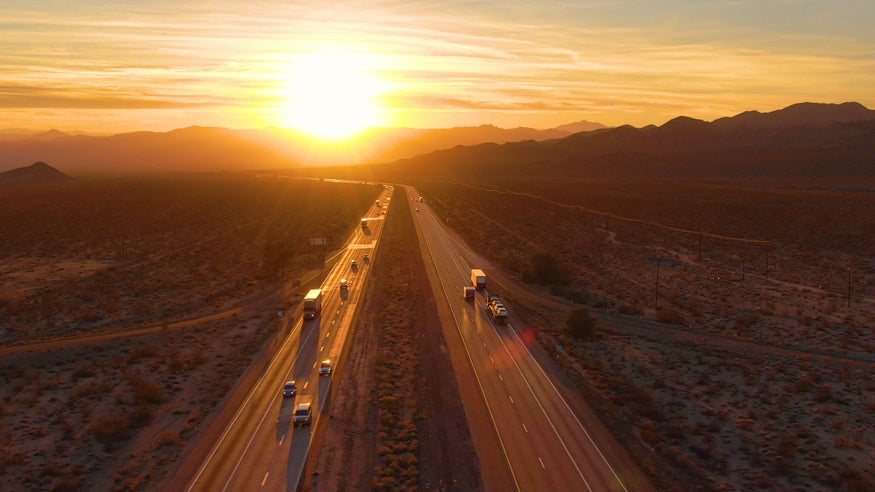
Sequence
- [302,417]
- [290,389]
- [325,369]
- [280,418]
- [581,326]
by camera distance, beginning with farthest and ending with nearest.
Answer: [581,326], [325,369], [290,389], [280,418], [302,417]

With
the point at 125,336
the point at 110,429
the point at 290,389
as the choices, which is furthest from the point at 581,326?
the point at 125,336

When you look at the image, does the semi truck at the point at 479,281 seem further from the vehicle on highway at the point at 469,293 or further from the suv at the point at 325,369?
the suv at the point at 325,369

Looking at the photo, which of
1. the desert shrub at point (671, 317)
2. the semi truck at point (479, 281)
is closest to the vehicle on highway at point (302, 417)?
the semi truck at point (479, 281)

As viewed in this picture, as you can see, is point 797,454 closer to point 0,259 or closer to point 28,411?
point 28,411

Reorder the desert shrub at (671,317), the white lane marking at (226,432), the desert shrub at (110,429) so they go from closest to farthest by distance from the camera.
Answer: the white lane marking at (226,432), the desert shrub at (110,429), the desert shrub at (671,317)

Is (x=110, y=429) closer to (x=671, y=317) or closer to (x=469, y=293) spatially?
(x=469, y=293)

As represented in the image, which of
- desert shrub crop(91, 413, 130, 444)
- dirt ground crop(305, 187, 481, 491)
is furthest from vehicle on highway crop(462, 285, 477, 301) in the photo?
desert shrub crop(91, 413, 130, 444)
